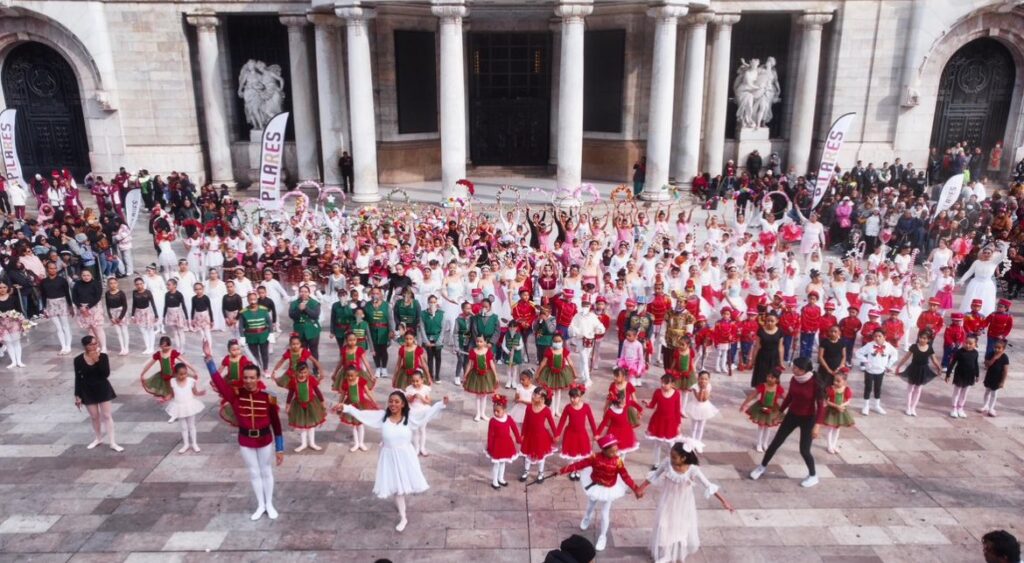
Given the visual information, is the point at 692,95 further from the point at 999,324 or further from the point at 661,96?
the point at 999,324

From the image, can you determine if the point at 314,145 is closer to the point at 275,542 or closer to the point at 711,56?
the point at 711,56

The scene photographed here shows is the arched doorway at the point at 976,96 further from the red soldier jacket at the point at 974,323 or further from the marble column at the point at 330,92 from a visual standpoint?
the marble column at the point at 330,92

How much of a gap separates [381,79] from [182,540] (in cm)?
2140

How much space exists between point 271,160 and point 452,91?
596 cm

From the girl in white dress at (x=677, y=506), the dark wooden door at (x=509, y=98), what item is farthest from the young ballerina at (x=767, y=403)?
the dark wooden door at (x=509, y=98)

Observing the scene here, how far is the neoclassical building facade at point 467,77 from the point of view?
23578 millimetres

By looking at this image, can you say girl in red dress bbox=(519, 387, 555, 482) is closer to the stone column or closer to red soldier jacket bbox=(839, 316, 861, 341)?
red soldier jacket bbox=(839, 316, 861, 341)

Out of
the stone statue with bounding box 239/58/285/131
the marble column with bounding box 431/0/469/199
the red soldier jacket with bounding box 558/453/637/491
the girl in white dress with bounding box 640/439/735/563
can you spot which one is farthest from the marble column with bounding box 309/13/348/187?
the girl in white dress with bounding box 640/439/735/563

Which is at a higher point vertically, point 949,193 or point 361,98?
point 361,98

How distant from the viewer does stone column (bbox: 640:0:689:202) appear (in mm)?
21234

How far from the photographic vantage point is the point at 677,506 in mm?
7520

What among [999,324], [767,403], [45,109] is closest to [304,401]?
[767,403]

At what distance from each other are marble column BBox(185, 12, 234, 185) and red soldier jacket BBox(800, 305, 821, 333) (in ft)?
69.0

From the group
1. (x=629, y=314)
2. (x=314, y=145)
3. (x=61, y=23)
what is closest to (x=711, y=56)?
(x=314, y=145)
